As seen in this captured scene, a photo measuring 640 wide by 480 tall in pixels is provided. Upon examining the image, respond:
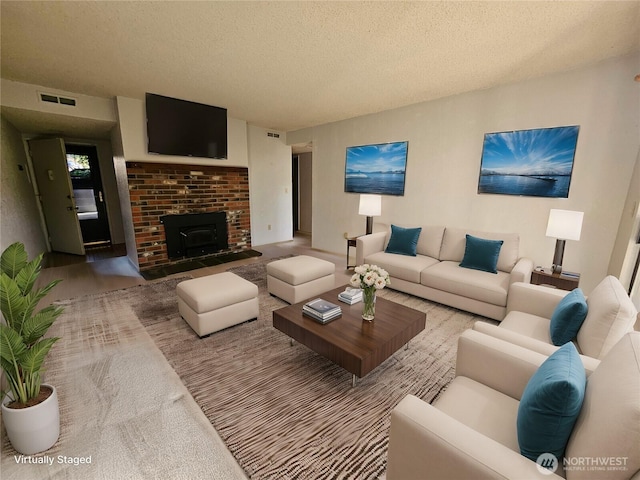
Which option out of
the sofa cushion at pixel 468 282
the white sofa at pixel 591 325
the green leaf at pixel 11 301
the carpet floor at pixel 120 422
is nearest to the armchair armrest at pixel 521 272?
the sofa cushion at pixel 468 282

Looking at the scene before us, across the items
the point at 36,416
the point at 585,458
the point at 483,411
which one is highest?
the point at 585,458

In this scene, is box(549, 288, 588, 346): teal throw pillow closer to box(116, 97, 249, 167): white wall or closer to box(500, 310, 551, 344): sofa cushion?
box(500, 310, 551, 344): sofa cushion

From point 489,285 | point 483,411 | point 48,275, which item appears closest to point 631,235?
point 489,285

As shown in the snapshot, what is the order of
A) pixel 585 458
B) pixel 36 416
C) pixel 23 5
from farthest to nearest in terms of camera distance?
pixel 23 5 < pixel 36 416 < pixel 585 458

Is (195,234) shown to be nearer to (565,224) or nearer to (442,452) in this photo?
(442,452)

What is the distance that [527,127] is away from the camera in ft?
10.2

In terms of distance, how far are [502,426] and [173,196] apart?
15.8 feet

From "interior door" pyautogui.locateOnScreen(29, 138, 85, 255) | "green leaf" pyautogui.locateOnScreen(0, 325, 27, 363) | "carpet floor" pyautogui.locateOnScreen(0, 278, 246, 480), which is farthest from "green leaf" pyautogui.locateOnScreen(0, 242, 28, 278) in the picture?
"interior door" pyautogui.locateOnScreen(29, 138, 85, 255)

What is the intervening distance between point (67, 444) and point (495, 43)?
4.14m

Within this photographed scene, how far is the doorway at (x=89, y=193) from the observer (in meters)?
5.70

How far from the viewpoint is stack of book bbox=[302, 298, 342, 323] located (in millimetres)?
2119

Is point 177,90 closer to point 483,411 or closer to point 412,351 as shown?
point 412,351

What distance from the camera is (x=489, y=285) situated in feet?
8.96

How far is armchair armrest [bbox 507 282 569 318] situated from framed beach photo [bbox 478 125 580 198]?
1465 millimetres
